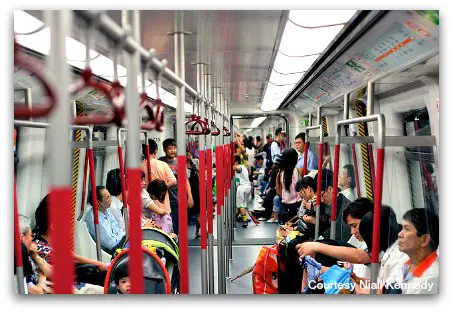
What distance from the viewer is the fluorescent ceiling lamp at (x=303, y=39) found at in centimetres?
268

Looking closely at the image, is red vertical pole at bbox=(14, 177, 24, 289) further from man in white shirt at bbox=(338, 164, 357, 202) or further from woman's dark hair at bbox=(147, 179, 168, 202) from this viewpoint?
man in white shirt at bbox=(338, 164, 357, 202)

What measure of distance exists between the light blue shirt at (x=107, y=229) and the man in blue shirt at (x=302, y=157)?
173 cm

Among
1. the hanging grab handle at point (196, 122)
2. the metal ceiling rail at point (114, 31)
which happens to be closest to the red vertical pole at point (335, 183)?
the hanging grab handle at point (196, 122)

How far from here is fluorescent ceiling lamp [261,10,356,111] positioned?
268cm

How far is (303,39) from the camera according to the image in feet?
10.00

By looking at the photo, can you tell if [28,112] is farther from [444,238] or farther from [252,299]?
[444,238]

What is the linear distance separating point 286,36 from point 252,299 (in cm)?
166

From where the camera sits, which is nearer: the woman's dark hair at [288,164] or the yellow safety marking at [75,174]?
the yellow safety marking at [75,174]

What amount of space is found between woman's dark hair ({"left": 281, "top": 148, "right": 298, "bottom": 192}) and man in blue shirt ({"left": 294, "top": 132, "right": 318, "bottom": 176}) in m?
0.10

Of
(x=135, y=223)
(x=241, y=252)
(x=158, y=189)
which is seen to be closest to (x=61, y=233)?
(x=135, y=223)

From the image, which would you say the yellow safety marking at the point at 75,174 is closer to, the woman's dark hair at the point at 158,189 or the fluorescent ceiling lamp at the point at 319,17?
the woman's dark hair at the point at 158,189

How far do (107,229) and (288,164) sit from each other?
2069 millimetres

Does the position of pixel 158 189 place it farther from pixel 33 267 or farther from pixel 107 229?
pixel 33 267
